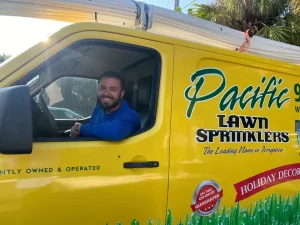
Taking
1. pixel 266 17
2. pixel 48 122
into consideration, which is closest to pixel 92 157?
pixel 48 122

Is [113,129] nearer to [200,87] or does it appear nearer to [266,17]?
[200,87]

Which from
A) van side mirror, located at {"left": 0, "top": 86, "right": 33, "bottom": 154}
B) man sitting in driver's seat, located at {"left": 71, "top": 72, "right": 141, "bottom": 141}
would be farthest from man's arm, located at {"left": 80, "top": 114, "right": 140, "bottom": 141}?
van side mirror, located at {"left": 0, "top": 86, "right": 33, "bottom": 154}

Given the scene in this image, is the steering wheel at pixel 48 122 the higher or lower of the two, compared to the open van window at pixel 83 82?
lower

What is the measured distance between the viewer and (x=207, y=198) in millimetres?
2619

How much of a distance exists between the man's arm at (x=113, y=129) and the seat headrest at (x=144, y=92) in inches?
9.6

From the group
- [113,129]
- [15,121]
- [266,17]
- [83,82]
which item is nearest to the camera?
[15,121]

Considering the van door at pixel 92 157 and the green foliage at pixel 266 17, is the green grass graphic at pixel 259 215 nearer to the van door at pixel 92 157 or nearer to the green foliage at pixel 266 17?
the van door at pixel 92 157

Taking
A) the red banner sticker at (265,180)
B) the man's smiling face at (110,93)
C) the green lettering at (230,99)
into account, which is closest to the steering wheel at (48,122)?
the man's smiling face at (110,93)

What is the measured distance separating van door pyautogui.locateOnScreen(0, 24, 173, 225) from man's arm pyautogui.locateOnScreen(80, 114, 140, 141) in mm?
40

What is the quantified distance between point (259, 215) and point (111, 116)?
1.33 meters

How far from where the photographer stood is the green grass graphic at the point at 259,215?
2555mm

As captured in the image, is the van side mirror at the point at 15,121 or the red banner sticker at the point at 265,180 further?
the red banner sticker at the point at 265,180

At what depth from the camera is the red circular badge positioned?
257 centimetres

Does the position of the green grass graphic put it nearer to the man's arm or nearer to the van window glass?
the man's arm
